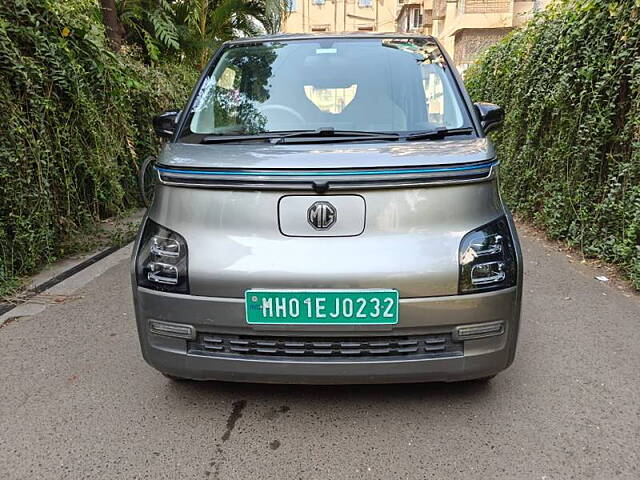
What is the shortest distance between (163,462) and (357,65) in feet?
7.90

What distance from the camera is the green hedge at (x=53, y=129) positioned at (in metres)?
4.06

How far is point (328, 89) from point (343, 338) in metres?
1.56

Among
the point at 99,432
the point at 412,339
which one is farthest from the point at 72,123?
the point at 412,339

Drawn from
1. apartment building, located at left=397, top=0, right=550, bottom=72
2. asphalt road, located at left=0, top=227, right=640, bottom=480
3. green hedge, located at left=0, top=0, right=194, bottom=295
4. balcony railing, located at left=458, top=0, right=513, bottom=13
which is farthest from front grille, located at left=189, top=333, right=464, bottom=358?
balcony railing, located at left=458, top=0, right=513, bottom=13

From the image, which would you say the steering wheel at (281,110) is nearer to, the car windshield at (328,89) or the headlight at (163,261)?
the car windshield at (328,89)

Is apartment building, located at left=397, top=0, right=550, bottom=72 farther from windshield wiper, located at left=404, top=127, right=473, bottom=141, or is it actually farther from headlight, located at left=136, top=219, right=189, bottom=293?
headlight, located at left=136, top=219, right=189, bottom=293

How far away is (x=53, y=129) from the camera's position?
4605 mm

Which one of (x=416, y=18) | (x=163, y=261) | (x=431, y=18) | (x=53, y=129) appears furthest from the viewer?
(x=416, y=18)

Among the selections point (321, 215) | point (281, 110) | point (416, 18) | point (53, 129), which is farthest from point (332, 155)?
point (416, 18)

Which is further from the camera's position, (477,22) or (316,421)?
(477,22)

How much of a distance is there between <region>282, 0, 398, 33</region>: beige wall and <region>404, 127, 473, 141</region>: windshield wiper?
1344 inches

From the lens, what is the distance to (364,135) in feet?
8.39

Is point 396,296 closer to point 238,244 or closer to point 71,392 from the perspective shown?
point 238,244

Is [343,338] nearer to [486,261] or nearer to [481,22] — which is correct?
[486,261]
